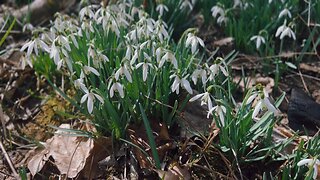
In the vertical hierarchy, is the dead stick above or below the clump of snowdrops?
below

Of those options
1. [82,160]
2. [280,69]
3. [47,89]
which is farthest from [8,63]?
[280,69]

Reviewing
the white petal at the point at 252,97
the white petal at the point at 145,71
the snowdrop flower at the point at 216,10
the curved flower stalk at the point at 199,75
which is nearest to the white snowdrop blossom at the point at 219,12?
the snowdrop flower at the point at 216,10

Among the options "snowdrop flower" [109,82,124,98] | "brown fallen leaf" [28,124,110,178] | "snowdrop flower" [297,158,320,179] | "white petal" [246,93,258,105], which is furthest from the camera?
"brown fallen leaf" [28,124,110,178]

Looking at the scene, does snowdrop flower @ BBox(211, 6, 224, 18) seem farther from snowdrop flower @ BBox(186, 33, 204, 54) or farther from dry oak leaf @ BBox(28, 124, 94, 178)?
dry oak leaf @ BBox(28, 124, 94, 178)

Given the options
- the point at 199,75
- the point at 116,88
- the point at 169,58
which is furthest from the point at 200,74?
the point at 116,88

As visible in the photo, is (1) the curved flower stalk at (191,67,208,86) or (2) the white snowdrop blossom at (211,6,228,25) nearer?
(1) the curved flower stalk at (191,67,208,86)

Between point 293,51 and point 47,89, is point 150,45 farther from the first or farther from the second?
point 293,51

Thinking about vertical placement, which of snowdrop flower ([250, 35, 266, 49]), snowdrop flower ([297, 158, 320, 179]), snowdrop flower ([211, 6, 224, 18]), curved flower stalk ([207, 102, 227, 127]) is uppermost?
snowdrop flower ([211, 6, 224, 18])

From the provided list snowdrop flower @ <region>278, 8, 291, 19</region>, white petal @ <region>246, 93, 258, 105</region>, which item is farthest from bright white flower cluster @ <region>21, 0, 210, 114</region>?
snowdrop flower @ <region>278, 8, 291, 19</region>
